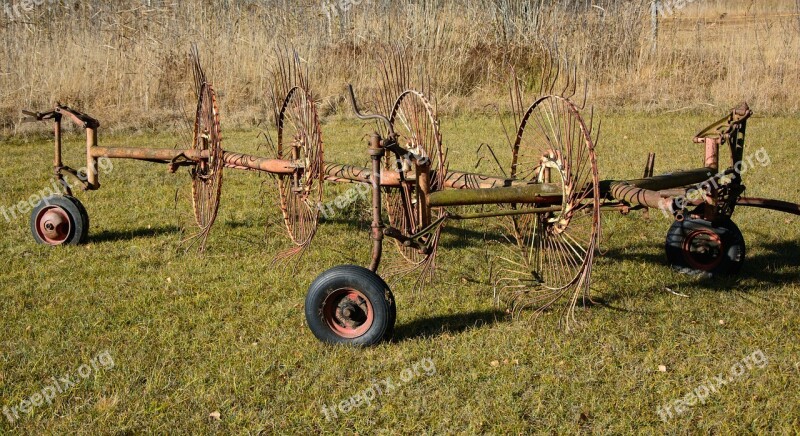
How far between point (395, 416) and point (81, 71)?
10691 millimetres

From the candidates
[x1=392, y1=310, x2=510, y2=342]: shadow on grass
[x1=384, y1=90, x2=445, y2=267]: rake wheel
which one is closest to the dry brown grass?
[x1=384, y1=90, x2=445, y2=267]: rake wheel

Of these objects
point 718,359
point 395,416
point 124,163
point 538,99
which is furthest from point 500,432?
point 124,163

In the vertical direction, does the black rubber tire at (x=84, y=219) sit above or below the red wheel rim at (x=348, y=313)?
above

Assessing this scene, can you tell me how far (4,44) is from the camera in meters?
12.3

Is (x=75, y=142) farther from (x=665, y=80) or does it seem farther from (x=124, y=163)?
(x=665, y=80)

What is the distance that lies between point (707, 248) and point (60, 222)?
5137 mm

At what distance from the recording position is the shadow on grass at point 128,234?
704 centimetres

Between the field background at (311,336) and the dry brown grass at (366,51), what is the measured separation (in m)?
0.10

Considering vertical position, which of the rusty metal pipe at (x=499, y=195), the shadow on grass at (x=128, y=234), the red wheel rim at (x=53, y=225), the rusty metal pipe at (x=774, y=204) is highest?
the rusty metal pipe at (x=499, y=195)

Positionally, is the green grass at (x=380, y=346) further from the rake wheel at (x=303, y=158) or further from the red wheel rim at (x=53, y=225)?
the rake wheel at (x=303, y=158)

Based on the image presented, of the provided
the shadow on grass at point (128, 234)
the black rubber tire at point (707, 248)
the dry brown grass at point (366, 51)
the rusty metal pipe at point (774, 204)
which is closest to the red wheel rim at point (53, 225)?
the shadow on grass at point (128, 234)

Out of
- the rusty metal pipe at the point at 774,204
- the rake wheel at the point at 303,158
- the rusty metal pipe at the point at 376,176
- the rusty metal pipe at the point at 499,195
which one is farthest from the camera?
the rusty metal pipe at the point at 774,204

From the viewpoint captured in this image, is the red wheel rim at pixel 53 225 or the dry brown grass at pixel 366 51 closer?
the red wheel rim at pixel 53 225

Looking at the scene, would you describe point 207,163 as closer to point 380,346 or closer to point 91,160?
point 91,160
